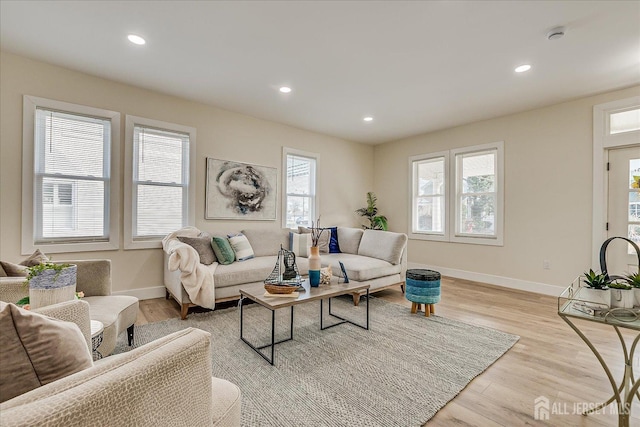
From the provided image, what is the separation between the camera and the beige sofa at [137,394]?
0.53 m

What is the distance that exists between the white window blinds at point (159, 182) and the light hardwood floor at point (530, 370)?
100 centimetres

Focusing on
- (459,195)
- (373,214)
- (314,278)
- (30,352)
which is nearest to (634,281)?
(314,278)

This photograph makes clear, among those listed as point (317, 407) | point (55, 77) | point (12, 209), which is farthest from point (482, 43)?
point (12, 209)

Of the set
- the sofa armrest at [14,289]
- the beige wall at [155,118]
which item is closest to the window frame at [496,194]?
the beige wall at [155,118]

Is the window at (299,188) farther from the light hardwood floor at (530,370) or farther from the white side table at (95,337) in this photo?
the white side table at (95,337)

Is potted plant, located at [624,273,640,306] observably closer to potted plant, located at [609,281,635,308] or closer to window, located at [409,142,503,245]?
potted plant, located at [609,281,635,308]

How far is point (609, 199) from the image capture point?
12.1 ft

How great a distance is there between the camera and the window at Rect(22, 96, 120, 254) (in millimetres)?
3002

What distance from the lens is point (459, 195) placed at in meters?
5.11

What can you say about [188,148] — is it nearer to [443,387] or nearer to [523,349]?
[443,387]

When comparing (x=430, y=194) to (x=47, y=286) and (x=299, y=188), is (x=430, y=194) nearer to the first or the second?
(x=299, y=188)

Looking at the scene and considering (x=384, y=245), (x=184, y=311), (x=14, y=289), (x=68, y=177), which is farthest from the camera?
(x=384, y=245)

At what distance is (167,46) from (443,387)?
11.8ft

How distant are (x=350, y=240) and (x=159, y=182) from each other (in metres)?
2.88
